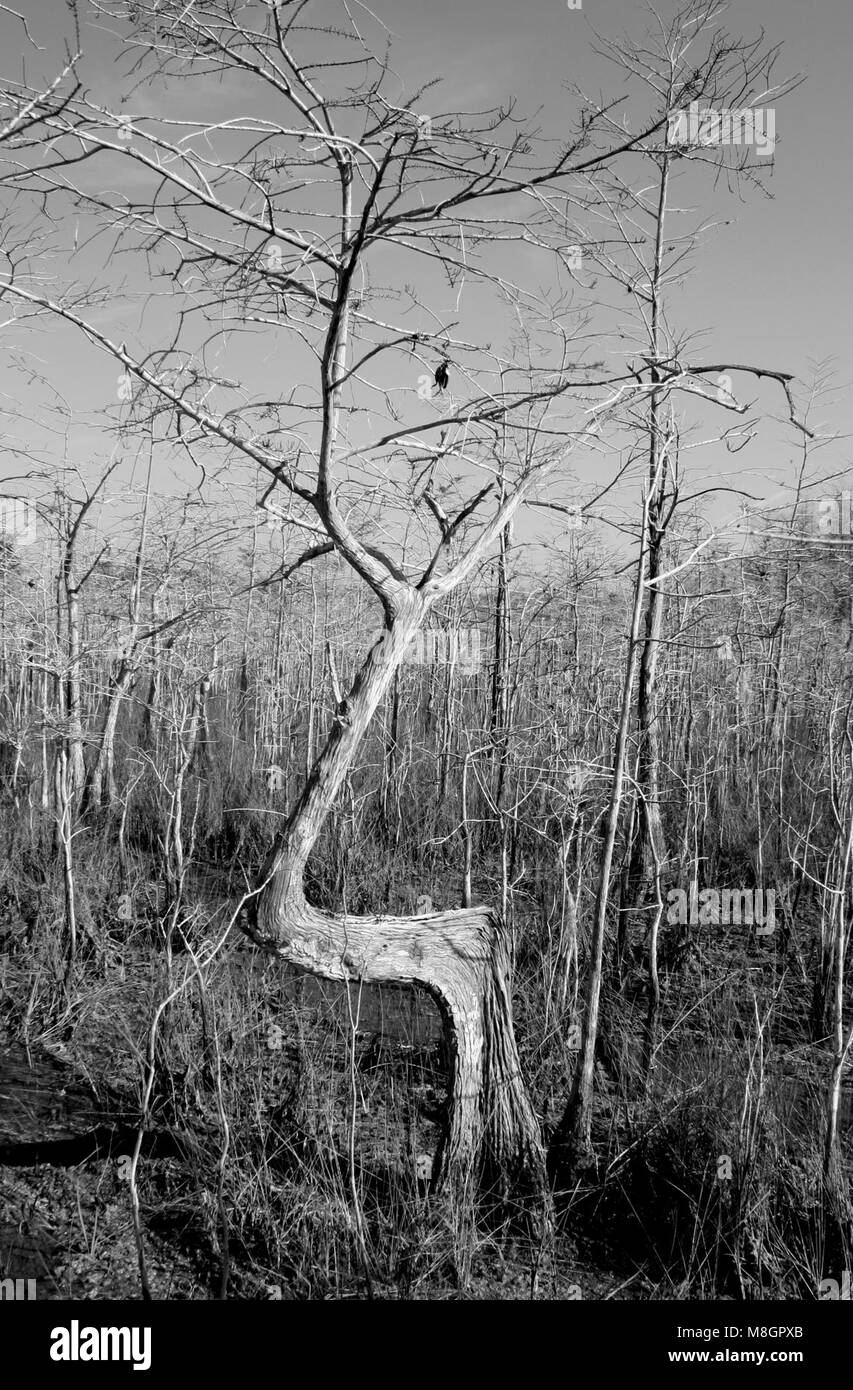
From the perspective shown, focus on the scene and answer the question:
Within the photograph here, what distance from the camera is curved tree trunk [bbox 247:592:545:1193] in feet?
9.68

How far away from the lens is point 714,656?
1455 cm

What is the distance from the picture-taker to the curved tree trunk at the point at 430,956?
295 centimetres

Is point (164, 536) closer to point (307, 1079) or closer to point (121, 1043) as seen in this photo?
point (121, 1043)


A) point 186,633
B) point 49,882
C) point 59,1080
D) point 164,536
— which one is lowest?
point 59,1080

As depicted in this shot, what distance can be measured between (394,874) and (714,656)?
339 inches

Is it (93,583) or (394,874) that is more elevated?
(93,583)

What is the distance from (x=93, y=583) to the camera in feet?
46.6

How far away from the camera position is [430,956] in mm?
3314
